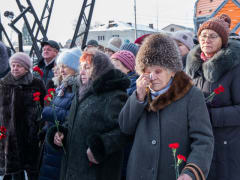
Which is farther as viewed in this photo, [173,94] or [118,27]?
[118,27]

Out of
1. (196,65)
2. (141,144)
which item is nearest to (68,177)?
(141,144)

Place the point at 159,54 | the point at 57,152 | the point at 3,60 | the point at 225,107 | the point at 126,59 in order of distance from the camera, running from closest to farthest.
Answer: the point at 159,54 < the point at 225,107 < the point at 57,152 < the point at 126,59 < the point at 3,60

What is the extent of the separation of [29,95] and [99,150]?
1.88m

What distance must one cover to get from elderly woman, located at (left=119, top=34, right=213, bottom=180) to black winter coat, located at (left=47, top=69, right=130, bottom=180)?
1.32 ft

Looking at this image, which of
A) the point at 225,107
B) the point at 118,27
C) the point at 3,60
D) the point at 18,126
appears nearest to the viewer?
the point at 225,107

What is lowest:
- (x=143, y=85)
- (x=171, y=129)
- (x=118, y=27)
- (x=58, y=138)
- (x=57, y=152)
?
(x=118, y=27)

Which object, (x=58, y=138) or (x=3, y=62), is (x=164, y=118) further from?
(x=3, y=62)

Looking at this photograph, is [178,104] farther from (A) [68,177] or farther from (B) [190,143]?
(A) [68,177]

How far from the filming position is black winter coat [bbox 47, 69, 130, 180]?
Answer: 8.05ft

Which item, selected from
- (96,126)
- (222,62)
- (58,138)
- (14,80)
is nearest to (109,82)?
(96,126)

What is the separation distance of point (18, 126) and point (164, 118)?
2510 millimetres

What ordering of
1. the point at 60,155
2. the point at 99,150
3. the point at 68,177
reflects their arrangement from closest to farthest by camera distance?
1. the point at 99,150
2. the point at 68,177
3. the point at 60,155

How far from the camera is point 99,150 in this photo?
2.34 metres

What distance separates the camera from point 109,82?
2514 mm
